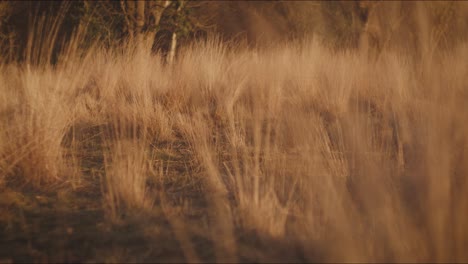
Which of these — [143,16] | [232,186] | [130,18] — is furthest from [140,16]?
[232,186]

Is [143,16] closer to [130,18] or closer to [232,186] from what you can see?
[130,18]

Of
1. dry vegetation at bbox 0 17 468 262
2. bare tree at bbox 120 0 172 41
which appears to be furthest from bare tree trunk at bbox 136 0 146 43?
dry vegetation at bbox 0 17 468 262

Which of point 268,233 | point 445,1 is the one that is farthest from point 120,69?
point 445,1

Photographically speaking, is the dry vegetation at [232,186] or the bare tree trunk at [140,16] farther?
the bare tree trunk at [140,16]

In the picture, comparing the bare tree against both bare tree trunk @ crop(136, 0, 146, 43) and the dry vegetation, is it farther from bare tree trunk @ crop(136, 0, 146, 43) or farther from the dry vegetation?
the dry vegetation

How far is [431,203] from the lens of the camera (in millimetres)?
1617

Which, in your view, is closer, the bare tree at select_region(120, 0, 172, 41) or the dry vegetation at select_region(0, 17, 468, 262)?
the dry vegetation at select_region(0, 17, 468, 262)

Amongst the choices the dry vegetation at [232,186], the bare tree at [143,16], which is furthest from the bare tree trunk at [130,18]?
the dry vegetation at [232,186]

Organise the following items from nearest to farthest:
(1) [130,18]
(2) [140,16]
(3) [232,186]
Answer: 1. (3) [232,186]
2. (2) [140,16]
3. (1) [130,18]

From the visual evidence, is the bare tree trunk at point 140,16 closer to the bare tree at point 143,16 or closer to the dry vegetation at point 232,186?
the bare tree at point 143,16

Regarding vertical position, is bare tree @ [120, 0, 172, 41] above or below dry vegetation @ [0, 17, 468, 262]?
above

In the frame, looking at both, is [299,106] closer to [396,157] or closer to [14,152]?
[396,157]

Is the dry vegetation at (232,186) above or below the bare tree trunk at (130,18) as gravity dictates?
below

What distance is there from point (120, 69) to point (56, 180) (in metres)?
2.39
